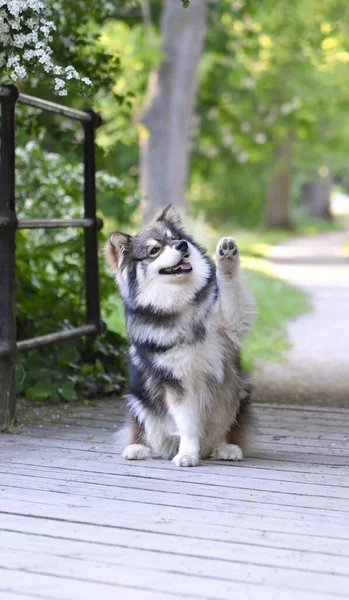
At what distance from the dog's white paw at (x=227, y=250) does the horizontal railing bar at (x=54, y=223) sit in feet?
4.45

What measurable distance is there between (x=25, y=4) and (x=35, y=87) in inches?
88.1

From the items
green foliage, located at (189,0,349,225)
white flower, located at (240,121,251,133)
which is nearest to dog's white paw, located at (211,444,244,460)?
green foliage, located at (189,0,349,225)

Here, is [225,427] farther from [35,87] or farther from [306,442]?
[35,87]

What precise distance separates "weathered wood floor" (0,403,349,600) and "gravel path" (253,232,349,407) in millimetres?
2147

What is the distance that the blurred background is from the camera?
20.8 ft

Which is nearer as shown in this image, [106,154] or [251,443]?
[251,443]

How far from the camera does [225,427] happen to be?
14.9 feet

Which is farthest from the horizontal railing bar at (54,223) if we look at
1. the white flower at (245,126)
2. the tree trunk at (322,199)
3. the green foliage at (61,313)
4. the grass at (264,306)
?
the tree trunk at (322,199)

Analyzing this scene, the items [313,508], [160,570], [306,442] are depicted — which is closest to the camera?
[160,570]

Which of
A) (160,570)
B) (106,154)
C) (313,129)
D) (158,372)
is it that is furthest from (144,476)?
(313,129)

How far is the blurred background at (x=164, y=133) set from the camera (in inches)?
250

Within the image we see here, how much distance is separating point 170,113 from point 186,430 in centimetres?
1350

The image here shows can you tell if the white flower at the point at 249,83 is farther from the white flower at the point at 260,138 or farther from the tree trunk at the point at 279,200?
the tree trunk at the point at 279,200

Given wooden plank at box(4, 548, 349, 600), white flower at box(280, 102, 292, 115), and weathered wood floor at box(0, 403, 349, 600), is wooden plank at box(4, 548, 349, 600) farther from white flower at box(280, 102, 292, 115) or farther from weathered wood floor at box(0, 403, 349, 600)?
white flower at box(280, 102, 292, 115)
